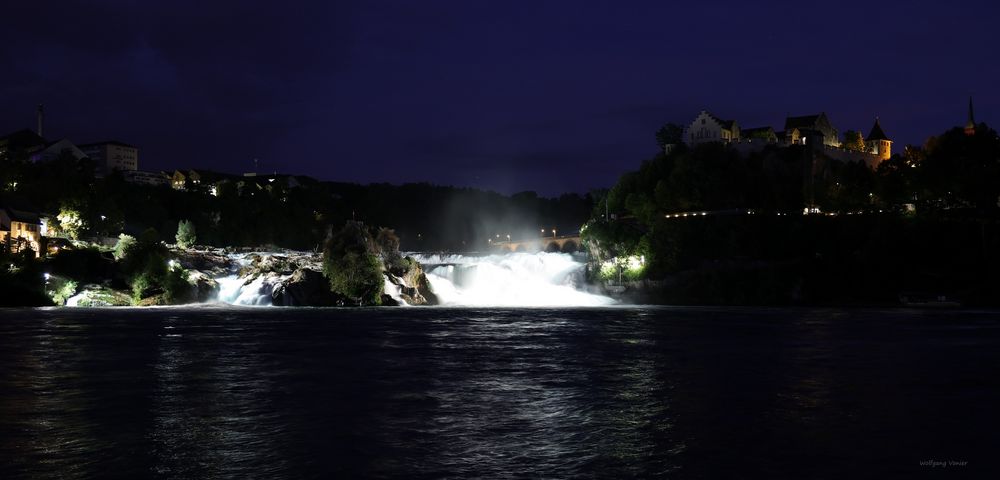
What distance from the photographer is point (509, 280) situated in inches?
3620

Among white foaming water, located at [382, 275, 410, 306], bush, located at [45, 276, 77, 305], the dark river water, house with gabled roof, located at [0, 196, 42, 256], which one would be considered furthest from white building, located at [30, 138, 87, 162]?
the dark river water

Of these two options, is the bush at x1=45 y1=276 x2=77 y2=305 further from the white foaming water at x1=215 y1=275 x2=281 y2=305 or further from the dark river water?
the dark river water

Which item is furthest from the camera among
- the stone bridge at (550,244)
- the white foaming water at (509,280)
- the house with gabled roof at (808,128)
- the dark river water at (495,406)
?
the stone bridge at (550,244)

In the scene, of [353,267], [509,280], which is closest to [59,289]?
[353,267]

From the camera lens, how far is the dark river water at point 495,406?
527 inches

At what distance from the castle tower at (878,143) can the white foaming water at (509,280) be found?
2107 inches

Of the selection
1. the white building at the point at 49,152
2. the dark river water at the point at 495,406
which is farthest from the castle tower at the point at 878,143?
the white building at the point at 49,152

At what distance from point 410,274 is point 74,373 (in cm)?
5471

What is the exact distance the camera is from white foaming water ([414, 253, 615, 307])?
281ft

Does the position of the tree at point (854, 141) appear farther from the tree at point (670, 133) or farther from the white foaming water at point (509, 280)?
the white foaming water at point (509, 280)

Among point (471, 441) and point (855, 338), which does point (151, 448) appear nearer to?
point (471, 441)

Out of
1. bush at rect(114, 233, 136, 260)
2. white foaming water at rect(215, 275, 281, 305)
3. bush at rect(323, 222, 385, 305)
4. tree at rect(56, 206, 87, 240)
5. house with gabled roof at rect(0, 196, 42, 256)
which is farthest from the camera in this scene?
tree at rect(56, 206, 87, 240)

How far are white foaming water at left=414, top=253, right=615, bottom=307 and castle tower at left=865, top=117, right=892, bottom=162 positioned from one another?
53515mm

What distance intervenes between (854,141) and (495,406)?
118 metres
